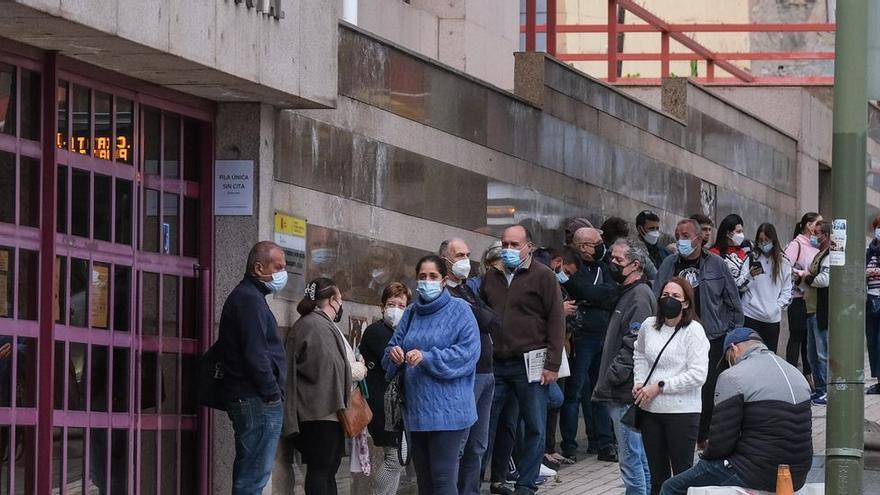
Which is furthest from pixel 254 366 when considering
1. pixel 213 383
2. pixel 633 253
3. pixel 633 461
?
pixel 633 253

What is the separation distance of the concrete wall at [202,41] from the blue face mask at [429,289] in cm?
147

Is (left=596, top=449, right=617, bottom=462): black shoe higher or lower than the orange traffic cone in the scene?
lower

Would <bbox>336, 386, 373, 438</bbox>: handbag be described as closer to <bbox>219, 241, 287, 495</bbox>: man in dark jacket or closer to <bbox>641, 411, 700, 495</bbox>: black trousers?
<bbox>219, 241, 287, 495</bbox>: man in dark jacket

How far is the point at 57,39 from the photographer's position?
1045 cm

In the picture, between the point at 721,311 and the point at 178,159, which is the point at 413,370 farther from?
the point at 721,311

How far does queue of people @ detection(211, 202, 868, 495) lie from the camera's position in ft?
37.1

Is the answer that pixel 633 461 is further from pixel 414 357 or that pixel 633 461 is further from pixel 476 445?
pixel 414 357

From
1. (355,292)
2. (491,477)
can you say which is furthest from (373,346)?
(491,477)

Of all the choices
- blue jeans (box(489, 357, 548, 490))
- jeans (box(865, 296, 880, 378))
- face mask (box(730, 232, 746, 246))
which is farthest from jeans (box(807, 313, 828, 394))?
blue jeans (box(489, 357, 548, 490))

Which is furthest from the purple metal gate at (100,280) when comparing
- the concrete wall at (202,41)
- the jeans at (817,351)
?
the jeans at (817,351)

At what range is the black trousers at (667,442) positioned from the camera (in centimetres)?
1267

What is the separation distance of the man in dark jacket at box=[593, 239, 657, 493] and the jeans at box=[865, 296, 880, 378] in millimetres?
6471

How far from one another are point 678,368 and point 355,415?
212cm

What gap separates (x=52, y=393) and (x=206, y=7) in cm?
238
